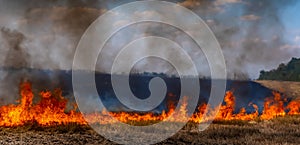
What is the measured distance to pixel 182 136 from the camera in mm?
16062

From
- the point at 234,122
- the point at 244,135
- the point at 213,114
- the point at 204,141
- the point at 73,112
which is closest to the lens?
the point at 204,141

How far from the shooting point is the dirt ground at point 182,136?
1445 centimetres

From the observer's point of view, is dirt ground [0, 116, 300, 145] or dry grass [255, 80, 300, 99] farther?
dry grass [255, 80, 300, 99]

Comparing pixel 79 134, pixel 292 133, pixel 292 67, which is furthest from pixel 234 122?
pixel 292 67

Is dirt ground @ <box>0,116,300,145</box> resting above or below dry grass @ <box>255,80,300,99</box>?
below

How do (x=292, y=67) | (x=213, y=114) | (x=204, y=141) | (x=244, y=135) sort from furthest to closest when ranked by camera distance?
(x=292, y=67) → (x=213, y=114) → (x=244, y=135) → (x=204, y=141)

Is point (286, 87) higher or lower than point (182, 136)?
higher

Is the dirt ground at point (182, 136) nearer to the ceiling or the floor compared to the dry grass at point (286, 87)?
nearer to the floor

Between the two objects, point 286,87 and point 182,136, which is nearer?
point 182,136

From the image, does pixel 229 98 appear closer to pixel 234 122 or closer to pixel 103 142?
pixel 234 122

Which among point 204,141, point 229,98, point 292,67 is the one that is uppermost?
point 292,67

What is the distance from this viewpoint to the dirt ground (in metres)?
14.5

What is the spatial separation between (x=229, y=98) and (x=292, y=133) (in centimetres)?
912

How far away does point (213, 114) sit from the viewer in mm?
25250
